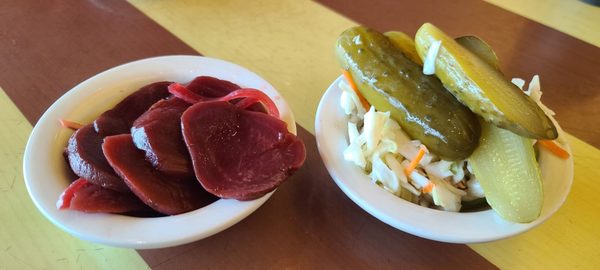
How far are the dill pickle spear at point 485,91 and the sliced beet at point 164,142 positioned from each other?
496 millimetres

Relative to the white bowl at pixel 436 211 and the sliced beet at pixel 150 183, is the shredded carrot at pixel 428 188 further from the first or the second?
the sliced beet at pixel 150 183

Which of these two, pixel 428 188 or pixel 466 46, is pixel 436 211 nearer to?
pixel 428 188

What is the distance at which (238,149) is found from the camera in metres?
0.87

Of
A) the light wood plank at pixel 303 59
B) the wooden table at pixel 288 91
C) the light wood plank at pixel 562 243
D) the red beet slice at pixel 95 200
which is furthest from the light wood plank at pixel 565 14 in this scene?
the red beet slice at pixel 95 200

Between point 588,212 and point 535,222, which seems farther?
point 588,212

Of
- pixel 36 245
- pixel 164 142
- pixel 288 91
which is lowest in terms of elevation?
pixel 36 245

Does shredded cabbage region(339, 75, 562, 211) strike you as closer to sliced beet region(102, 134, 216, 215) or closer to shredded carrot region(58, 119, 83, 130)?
sliced beet region(102, 134, 216, 215)

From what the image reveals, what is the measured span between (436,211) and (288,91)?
57 centimetres

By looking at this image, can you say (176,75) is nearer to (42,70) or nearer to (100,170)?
(100,170)

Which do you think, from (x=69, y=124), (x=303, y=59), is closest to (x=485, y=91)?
(x=303, y=59)

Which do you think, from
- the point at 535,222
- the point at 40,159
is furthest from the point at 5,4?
the point at 535,222

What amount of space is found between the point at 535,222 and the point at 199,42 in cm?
104

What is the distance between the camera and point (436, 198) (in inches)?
34.1

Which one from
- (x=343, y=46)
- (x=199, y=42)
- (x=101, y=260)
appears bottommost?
(x=101, y=260)
